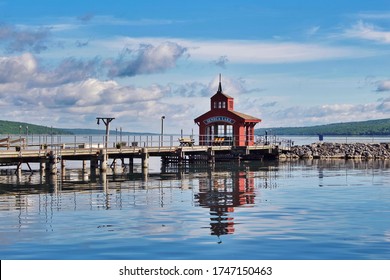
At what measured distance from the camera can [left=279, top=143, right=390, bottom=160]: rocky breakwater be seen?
88.8 meters

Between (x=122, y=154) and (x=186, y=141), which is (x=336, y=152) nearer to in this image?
(x=186, y=141)

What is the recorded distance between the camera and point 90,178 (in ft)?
169

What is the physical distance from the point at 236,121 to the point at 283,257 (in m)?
57.7

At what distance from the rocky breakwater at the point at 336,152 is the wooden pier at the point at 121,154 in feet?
20.8

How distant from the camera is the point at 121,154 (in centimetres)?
6175

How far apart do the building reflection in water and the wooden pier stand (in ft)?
29.8

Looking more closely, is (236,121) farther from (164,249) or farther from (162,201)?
(164,249)

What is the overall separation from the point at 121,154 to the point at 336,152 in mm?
39450

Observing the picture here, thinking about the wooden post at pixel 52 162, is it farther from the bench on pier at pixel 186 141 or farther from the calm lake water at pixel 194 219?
the bench on pier at pixel 186 141

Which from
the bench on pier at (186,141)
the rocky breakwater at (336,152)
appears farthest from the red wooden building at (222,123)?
the rocky breakwater at (336,152)

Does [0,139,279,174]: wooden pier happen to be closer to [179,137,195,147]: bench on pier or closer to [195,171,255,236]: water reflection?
[179,137,195,147]: bench on pier

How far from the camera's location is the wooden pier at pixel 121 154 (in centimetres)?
5256

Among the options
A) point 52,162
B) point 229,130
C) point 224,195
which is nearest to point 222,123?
point 229,130
